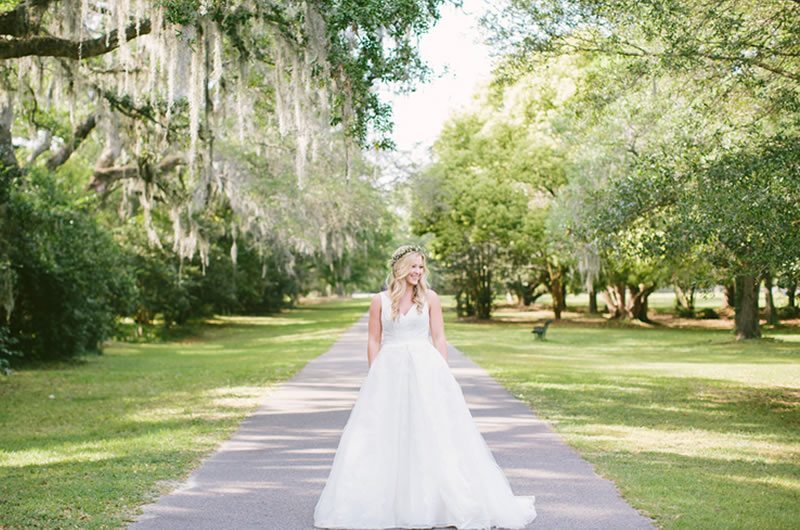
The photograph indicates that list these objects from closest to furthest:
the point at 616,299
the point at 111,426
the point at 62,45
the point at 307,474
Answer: the point at 307,474 → the point at 111,426 → the point at 62,45 → the point at 616,299

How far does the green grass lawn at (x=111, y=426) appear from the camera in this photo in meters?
6.55

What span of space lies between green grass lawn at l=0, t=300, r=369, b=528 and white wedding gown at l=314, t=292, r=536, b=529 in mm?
1630

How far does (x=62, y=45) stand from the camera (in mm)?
11352

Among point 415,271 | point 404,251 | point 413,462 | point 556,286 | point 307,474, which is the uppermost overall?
point 404,251

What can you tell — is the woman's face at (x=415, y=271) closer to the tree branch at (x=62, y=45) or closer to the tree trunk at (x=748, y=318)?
the tree branch at (x=62, y=45)

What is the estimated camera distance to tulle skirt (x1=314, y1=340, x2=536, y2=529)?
564cm

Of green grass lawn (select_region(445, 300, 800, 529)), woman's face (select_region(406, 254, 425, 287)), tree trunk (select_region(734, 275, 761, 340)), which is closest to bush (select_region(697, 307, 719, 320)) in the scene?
tree trunk (select_region(734, 275, 761, 340))

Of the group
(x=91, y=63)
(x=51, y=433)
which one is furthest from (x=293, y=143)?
(x=51, y=433)

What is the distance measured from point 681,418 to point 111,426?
728 cm

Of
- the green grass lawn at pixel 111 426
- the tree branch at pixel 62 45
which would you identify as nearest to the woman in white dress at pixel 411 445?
the green grass lawn at pixel 111 426

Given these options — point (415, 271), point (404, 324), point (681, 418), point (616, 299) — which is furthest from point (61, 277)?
point (616, 299)

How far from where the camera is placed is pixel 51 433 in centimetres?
1007

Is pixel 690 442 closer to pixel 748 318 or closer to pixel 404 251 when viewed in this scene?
pixel 404 251

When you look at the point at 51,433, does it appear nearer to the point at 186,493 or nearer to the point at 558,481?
the point at 186,493
